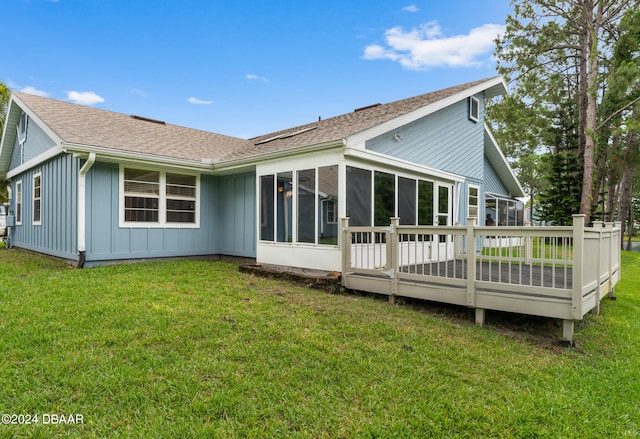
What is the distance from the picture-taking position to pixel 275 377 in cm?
279

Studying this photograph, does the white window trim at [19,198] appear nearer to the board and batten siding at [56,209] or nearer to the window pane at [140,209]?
the board and batten siding at [56,209]

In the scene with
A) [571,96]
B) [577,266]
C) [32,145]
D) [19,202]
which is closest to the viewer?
[577,266]

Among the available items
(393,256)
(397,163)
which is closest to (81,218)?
(393,256)

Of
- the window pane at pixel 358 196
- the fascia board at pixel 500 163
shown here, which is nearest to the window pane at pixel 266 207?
the window pane at pixel 358 196

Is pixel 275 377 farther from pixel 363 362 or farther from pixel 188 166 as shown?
pixel 188 166

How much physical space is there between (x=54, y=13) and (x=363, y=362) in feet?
56.1

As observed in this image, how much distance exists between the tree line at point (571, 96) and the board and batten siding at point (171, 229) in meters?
12.9

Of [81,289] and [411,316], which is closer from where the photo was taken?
[411,316]

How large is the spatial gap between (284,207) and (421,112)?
3822 millimetres

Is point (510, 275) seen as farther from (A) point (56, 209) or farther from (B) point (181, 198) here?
(A) point (56, 209)

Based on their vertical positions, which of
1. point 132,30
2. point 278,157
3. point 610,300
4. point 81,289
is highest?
point 132,30

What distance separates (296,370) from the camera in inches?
115

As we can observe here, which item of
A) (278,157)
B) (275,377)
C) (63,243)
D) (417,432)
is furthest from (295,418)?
(63,243)

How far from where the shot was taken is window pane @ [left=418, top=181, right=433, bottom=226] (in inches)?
317
